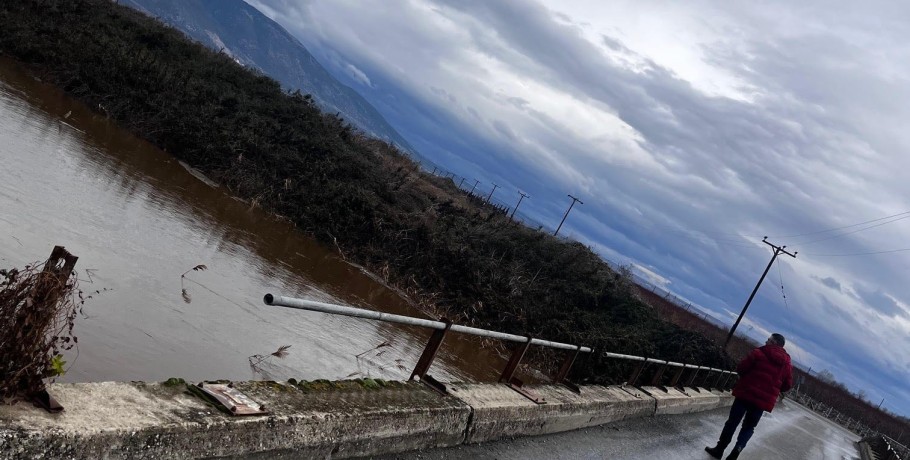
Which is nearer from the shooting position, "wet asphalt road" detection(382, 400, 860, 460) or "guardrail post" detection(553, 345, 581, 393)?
"wet asphalt road" detection(382, 400, 860, 460)

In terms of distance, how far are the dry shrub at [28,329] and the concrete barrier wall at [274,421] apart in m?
0.10

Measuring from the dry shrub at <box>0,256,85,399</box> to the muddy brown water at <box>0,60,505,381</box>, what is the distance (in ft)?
8.67

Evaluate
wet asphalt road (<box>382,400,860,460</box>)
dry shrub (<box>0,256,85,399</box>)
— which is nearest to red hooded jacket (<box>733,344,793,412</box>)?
wet asphalt road (<box>382,400,860,460</box>)

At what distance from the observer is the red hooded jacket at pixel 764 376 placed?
9164 mm

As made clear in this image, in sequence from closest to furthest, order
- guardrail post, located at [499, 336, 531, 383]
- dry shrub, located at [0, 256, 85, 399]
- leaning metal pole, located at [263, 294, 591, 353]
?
dry shrub, located at [0, 256, 85, 399] < leaning metal pole, located at [263, 294, 591, 353] < guardrail post, located at [499, 336, 531, 383]

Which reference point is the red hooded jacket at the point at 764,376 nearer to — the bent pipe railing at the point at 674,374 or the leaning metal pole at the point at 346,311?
the bent pipe railing at the point at 674,374

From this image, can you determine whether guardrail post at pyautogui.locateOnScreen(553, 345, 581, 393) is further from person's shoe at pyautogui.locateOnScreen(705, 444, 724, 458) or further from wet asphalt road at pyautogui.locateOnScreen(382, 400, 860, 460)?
person's shoe at pyautogui.locateOnScreen(705, 444, 724, 458)

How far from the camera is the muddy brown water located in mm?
6703

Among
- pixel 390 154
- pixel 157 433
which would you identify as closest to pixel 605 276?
pixel 157 433

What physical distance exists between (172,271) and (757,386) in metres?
8.32

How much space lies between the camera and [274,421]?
368 centimetres

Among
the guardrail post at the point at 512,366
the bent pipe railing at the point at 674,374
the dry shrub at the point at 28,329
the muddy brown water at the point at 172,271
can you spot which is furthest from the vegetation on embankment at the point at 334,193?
the dry shrub at the point at 28,329

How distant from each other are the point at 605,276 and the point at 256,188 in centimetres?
1334

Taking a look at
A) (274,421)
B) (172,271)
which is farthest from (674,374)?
(274,421)
